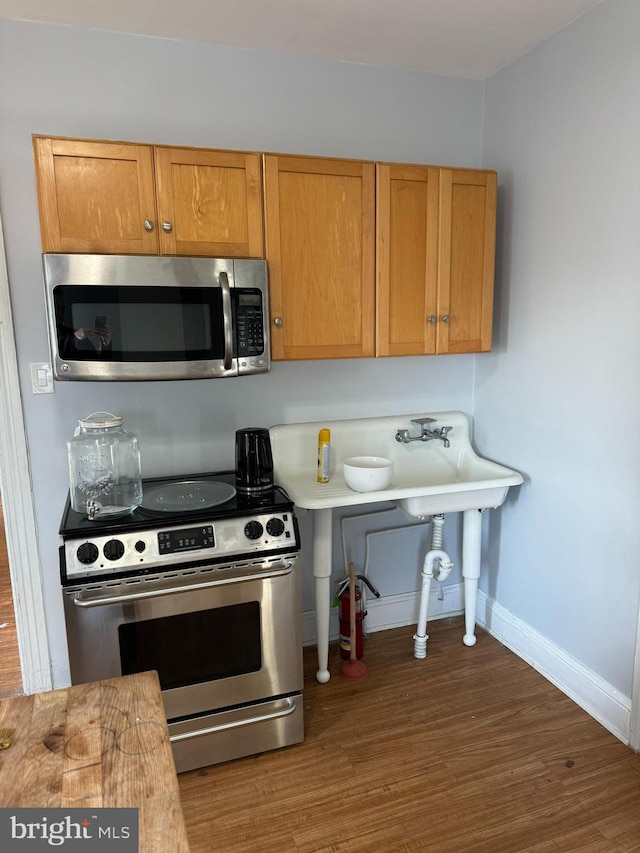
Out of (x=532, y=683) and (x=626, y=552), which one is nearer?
(x=626, y=552)

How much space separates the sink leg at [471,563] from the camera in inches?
105

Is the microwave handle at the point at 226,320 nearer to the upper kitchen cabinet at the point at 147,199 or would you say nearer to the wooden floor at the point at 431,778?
the upper kitchen cabinet at the point at 147,199

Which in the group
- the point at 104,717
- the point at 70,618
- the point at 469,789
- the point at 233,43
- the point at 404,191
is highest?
the point at 233,43

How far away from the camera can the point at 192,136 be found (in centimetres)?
233

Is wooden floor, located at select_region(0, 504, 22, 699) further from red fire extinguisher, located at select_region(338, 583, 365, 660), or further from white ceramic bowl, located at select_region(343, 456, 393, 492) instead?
white ceramic bowl, located at select_region(343, 456, 393, 492)

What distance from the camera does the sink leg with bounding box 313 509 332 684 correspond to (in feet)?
7.75

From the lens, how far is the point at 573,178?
2262 millimetres

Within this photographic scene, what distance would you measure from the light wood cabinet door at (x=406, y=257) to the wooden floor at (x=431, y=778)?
144cm

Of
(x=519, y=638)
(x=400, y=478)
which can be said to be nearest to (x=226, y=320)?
(x=400, y=478)

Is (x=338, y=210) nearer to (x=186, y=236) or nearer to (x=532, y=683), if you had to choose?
(x=186, y=236)

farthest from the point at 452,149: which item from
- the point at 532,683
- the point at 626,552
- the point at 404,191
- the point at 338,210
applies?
the point at 532,683

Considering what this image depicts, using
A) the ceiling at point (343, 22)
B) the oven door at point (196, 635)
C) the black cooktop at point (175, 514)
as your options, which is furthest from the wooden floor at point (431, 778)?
the ceiling at point (343, 22)

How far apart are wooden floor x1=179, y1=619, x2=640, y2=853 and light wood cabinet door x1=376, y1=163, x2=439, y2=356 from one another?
144cm

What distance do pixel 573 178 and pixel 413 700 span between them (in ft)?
7.03
